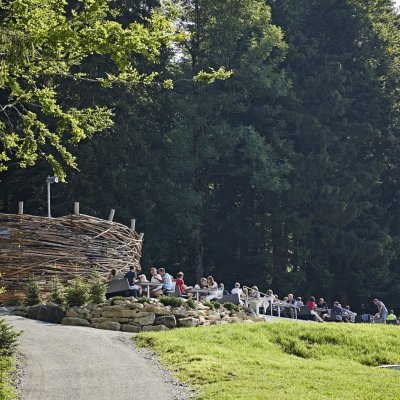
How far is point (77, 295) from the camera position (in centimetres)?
2611

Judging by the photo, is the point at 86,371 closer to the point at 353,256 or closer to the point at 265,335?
the point at 265,335

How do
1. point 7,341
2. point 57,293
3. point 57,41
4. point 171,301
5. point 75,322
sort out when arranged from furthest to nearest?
point 171,301, point 57,293, point 75,322, point 7,341, point 57,41

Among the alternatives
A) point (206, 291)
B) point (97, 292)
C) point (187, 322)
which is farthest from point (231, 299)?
point (97, 292)

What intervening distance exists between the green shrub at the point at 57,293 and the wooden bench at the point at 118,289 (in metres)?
1.28

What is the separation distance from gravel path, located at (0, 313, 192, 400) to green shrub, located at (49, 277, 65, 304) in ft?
8.56

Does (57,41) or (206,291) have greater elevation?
(57,41)

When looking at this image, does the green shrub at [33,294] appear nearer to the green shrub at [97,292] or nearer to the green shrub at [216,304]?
the green shrub at [97,292]

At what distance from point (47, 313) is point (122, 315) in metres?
1.98

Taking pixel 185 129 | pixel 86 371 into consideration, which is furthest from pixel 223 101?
pixel 86 371

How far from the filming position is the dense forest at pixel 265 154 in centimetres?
4553

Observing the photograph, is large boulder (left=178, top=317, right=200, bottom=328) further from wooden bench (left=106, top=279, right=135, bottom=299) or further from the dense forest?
the dense forest

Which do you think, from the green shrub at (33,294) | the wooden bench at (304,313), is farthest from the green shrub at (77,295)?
the wooden bench at (304,313)

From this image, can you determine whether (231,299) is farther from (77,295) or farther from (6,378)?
(6,378)

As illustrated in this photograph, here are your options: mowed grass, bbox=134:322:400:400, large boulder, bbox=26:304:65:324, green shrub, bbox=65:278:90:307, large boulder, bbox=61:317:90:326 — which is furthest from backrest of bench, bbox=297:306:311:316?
large boulder, bbox=26:304:65:324
